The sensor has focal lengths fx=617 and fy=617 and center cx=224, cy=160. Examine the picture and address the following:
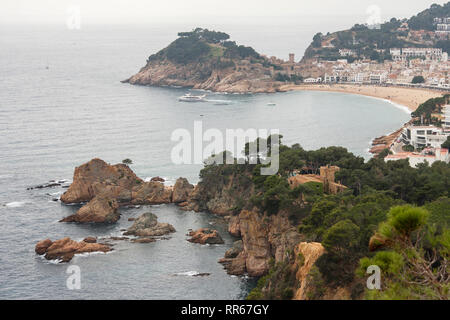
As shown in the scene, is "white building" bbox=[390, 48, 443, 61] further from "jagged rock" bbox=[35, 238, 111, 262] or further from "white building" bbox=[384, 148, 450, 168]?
"jagged rock" bbox=[35, 238, 111, 262]

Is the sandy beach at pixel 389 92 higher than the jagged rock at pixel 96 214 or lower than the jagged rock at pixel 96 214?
higher

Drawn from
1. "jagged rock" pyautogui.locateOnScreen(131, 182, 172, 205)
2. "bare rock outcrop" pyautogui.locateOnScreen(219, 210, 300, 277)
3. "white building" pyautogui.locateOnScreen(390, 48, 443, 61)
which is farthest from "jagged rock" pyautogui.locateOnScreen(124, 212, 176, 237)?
"white building" pyautogui.locateOnScreen(390, 48, 443, 61)

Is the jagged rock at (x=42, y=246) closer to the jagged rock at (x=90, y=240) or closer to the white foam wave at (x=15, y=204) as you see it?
the jagged rock at (x=90, y=240)

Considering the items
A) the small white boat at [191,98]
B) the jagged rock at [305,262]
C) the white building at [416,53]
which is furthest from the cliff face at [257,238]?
the white building at [416,53]

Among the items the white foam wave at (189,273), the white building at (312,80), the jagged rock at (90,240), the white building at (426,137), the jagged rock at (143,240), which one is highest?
the white building at (312,80)

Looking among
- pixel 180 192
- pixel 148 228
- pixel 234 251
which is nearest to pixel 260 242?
pixel 234 251

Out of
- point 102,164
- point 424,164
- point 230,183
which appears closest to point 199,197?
point 230,183

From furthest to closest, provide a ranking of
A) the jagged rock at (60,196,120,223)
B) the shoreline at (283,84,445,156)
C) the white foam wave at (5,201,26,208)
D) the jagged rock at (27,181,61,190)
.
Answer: the shoreline at (283,84,445,156) → the jagged rock at (27,181,61,190) → the white foam wave at (5,201,26,208) → the jagged rock at (60,196,120,223)

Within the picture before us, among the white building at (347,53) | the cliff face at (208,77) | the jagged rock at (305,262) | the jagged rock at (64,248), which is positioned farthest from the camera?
the white building at (347,53)
